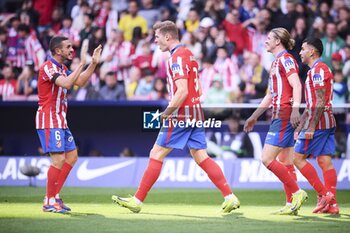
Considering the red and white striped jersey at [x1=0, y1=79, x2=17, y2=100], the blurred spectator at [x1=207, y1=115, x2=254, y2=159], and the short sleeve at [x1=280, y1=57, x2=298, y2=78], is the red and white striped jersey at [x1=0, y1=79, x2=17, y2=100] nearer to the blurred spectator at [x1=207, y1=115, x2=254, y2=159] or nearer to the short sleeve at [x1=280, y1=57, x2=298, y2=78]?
the blurred spectator at [x1=207, y1=115, x2=254, y2=159]

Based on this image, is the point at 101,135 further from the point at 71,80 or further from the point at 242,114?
the point at 71,80

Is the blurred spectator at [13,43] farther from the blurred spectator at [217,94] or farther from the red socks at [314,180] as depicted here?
the red socks at [314,180]

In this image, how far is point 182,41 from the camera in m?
18.8

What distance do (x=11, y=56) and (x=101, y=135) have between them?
3877 mm

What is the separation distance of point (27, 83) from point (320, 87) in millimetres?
9441

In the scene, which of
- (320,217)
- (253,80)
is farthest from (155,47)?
(320,217)

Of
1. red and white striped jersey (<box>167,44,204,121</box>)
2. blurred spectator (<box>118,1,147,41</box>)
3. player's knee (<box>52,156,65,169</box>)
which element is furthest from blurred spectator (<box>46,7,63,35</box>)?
red and white striped jersey (<box>167,44,204,121</box>)

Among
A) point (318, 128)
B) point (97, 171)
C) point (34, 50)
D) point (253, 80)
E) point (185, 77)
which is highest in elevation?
point (34, 50)

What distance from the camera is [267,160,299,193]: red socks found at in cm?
1053

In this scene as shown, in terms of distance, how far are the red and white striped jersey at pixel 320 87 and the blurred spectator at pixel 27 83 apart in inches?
352

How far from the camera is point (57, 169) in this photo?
10.9 m

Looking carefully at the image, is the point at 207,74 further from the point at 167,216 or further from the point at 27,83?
the point at 167,216

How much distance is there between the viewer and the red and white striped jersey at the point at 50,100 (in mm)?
10961

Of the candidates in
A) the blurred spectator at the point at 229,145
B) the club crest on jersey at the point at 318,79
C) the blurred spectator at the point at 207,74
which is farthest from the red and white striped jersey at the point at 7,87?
the club crest on jersey at the point at 318,79
